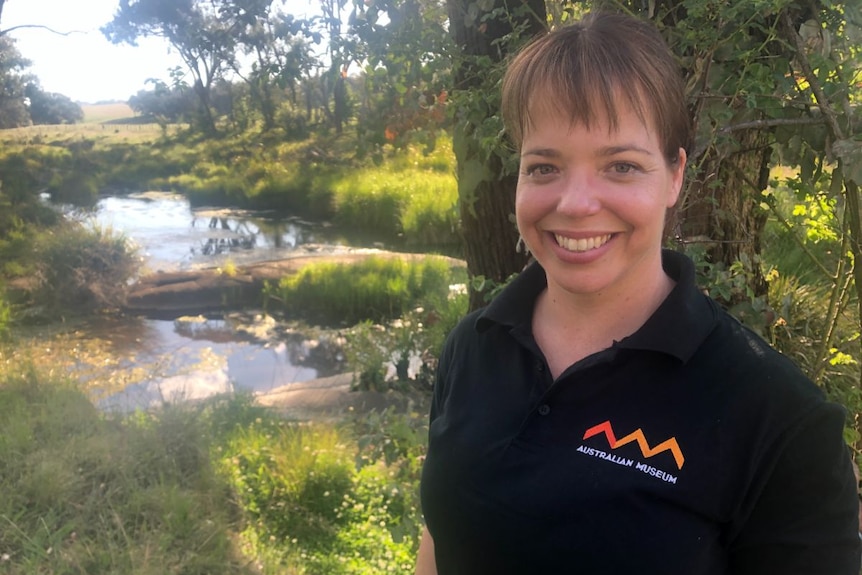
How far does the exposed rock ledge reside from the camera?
8773mm

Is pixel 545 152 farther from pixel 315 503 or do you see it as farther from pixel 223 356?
pixel 223 356

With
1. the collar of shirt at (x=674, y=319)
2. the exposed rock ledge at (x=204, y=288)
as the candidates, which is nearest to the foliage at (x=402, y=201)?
the exposed rock ledge at (x=204, y=288)

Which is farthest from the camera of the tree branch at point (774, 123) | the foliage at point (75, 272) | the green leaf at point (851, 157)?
the foliage at point (75, 272)

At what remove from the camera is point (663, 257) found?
110cm

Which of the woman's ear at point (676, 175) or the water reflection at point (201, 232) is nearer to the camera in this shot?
the woman's ear at point (676, 175)

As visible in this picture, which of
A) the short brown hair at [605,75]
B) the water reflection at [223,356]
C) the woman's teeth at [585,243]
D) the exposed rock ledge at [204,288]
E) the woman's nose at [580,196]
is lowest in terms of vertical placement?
the water reflection at [223,356]

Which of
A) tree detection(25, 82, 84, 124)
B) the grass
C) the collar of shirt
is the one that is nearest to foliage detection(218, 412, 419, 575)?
the grass

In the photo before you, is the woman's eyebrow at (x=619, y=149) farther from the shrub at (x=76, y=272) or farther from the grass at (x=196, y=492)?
the shrub at (x=76, y=272)

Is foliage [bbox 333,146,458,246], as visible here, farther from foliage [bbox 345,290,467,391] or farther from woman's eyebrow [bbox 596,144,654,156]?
woman's eyebrow [bbox 596,144,654,156]

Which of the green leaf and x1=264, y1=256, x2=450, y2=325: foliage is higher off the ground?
Answer: the green leaf

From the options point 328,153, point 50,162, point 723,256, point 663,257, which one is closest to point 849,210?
point 723,256

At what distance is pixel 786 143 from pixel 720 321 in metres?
0.84

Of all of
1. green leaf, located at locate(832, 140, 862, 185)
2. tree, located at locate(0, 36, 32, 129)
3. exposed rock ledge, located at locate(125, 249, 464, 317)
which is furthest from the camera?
tree, located at locate(0, 36, 32, 129)

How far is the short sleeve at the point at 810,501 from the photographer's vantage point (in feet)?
2.59
